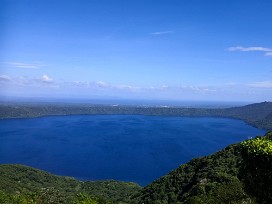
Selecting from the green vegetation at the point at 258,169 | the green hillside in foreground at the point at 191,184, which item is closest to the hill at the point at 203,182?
the green hillside in foreground at the point at 191,184

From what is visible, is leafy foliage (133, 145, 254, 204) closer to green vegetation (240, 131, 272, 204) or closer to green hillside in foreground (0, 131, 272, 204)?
green hillside in foreground (0, 131, 272, 204)

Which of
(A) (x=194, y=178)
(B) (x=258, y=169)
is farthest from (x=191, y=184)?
(B) (x=258, y=169)

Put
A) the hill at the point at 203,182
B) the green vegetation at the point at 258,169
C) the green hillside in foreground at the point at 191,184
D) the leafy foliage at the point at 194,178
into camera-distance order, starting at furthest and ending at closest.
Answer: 1. the leafy foliage at the point at 194,178
2. the hill at the point at 203,182
3. the green hillside in foreground at the point at 191,184
4. the green vegetation at the point at 258,169

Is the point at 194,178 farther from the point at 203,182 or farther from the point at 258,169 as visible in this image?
the point at 258,169

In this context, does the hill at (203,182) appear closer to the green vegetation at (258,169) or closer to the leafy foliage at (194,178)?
the leafy foliage at (194,178)

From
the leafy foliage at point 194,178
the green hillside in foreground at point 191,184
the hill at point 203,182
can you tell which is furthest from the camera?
the leafy foliage at point 194,178

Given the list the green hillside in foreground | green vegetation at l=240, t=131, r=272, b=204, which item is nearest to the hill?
the green hillside in foreground

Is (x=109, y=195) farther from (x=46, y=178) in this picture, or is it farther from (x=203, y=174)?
(x=203, y=174)
